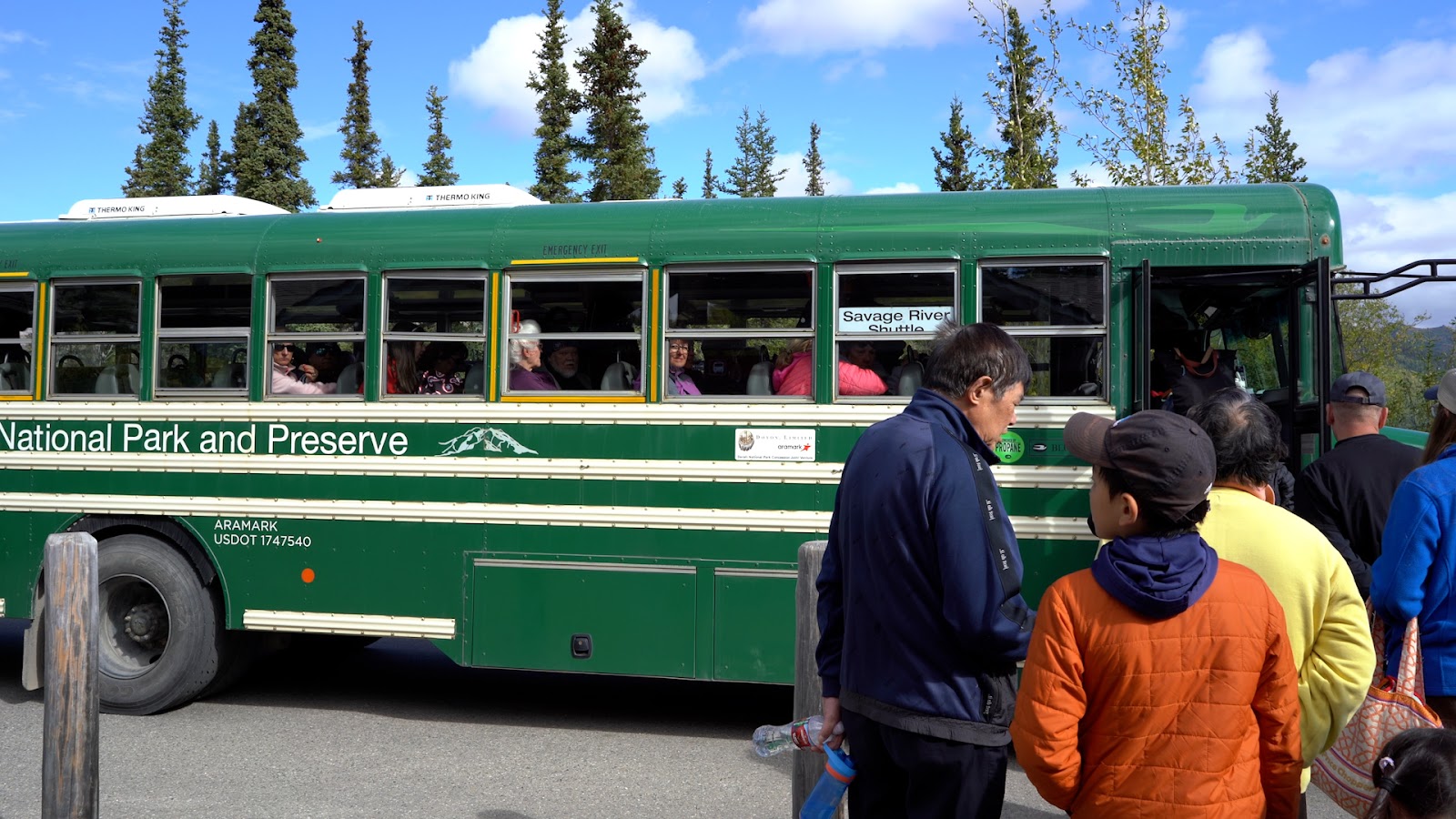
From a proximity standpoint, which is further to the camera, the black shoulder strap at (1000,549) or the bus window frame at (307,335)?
the bus window frame at (307,335)

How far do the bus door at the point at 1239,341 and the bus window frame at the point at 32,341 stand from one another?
6.79 meters

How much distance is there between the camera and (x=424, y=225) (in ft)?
23.3

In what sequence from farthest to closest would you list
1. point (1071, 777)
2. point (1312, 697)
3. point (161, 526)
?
1. point (161, 526)
2. point (1312, 697)
3. point (1071, 777)

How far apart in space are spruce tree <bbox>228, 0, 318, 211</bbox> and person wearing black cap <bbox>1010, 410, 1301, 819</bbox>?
1666 inches

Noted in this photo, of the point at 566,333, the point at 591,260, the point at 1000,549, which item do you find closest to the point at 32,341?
the point at 566,333

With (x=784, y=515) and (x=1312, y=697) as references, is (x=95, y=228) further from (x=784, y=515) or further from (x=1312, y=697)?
(x=1312, y=697)

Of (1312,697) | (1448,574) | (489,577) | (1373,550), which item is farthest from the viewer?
(489,577)

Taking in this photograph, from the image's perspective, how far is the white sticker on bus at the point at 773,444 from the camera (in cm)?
642

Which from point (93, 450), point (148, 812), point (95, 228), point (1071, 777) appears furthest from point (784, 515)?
point (95, 228)

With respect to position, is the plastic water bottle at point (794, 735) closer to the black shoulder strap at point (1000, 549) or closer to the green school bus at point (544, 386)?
the black shoulder strap at point (1000, 549)

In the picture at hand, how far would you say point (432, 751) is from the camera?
21.4 feet

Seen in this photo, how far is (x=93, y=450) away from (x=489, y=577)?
110 inches

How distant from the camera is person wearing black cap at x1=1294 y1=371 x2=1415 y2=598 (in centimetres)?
486

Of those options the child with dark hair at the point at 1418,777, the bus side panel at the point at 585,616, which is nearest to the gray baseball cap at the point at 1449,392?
the child with dark hair at the point at 1418,777
